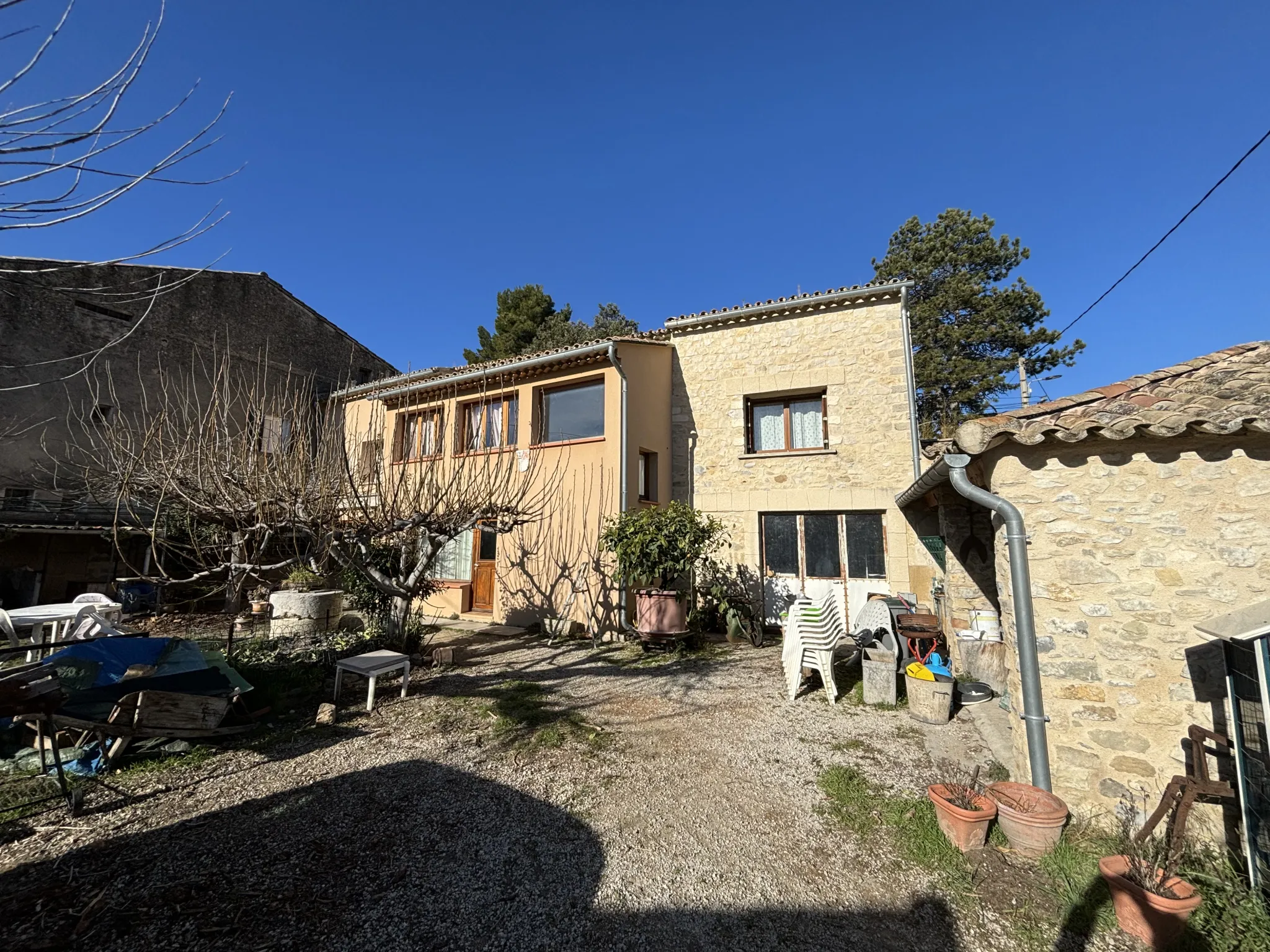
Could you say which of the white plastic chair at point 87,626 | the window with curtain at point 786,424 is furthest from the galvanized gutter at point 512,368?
Answer: the white plastic chair at point 87,626

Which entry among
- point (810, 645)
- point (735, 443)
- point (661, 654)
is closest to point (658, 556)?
point (661, 654)

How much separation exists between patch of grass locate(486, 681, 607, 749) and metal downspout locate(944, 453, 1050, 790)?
331cm

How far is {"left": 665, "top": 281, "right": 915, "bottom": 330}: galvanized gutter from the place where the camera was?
917 cm

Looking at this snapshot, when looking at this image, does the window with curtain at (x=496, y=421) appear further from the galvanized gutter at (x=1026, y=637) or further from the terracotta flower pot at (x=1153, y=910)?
the terracotta flower pot at (x=1153, y=910)

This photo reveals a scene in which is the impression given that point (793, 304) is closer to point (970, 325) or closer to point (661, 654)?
point (661, 654)

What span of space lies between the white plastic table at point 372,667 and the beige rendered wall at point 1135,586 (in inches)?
228

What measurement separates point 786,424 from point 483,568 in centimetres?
705

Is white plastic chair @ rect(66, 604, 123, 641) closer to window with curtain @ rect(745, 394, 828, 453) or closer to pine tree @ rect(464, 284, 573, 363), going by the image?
window with curtain @ rect(745, 394, 828, 453)

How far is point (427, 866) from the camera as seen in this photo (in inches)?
115

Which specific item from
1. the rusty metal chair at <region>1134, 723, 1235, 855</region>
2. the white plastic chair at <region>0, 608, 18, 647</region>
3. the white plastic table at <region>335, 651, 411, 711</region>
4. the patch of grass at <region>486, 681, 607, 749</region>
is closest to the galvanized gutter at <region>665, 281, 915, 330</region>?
the rusty metal chair at <region>1134, 723, 1235, 855</region>

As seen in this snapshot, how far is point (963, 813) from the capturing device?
9.85 feet

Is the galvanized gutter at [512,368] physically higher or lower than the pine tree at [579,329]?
lower

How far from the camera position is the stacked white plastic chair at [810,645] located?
19.0 feet

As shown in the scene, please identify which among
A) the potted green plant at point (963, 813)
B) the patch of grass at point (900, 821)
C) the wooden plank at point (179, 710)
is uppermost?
the wooden plank at point (179, 710)
